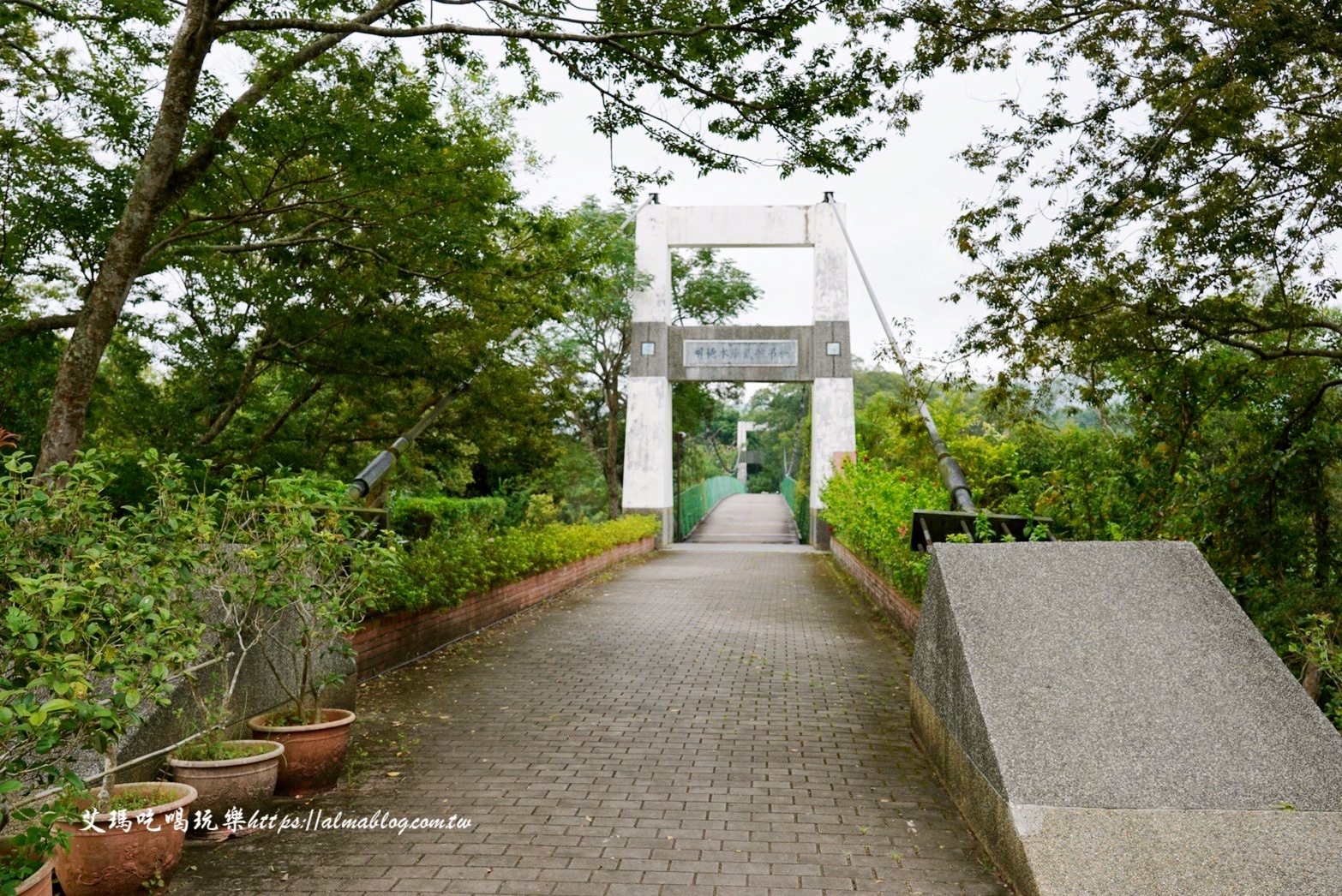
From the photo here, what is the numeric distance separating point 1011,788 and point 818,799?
4.06 ft

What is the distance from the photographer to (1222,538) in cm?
629

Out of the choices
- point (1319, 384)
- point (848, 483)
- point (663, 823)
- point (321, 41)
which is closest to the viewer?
point (663, 823)

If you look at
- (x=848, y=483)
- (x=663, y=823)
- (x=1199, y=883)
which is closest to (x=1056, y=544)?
(x=1199, y=883)

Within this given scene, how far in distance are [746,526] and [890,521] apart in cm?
2419

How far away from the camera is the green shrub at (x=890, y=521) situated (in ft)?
29.1

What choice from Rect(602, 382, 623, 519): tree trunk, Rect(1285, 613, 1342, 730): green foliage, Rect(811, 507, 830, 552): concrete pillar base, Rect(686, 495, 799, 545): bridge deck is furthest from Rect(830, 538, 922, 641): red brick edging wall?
Rect(686, 495, 799, 545): bridge deck

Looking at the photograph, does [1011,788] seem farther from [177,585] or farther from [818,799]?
[177,585]

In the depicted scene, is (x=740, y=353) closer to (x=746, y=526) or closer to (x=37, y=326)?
(x=746, y=526)

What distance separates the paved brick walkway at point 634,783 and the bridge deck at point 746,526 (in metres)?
19.0

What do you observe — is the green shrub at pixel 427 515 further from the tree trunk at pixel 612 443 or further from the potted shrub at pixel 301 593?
the potted shrub at pixel 301 593


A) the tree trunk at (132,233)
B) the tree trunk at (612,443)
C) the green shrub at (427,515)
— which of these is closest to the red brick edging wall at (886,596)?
the tree trunk at (132,233)

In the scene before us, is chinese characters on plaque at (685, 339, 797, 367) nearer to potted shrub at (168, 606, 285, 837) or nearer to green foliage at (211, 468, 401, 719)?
green foliage at (211, 468, 401, 719)

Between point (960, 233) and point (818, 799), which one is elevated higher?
point (960, 233)

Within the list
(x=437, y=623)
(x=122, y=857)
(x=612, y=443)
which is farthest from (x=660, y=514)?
(x=122, y=857)
